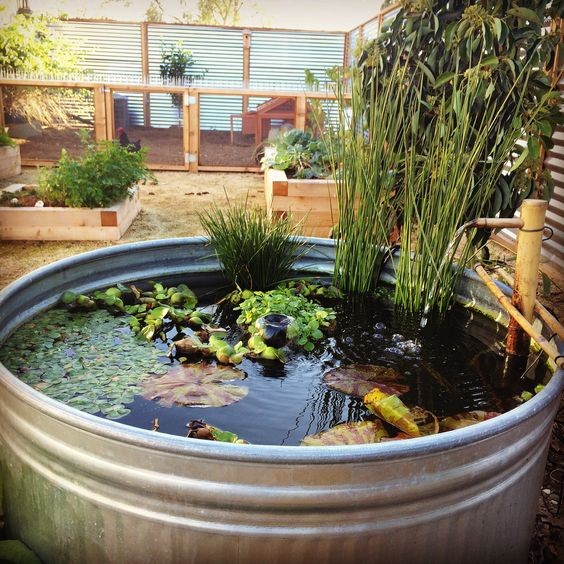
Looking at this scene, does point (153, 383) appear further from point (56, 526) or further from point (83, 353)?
point (56, 526)

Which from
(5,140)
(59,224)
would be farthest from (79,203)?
(5,140)

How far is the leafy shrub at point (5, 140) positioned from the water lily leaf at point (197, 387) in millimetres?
5438

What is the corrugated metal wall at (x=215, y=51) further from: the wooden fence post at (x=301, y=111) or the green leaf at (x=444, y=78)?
the green leaf at (x=444, y=78)

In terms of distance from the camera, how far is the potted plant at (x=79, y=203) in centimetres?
443

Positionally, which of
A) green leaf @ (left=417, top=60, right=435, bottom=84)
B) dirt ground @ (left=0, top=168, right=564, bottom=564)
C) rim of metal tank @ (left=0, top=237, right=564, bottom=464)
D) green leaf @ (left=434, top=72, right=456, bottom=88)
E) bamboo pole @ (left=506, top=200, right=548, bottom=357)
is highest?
green leaf @ (left=417, top=60, right=435, bottom=84)

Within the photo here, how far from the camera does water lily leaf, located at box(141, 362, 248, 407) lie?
159cm

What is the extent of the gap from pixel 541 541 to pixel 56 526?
4.19ft

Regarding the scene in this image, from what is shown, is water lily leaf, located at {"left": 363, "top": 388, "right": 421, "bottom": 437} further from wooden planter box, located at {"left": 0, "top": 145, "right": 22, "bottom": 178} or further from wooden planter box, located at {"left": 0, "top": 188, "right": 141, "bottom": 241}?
wooden planter box, located at {"left": 0, "top": 145, "right": 22, "bottom": 178}

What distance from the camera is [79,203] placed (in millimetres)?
4457

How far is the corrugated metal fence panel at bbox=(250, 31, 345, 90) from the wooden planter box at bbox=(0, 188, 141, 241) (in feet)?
16.3

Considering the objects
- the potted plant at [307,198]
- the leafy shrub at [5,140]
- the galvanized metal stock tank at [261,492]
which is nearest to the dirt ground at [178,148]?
the leafy shrub at [5,140]

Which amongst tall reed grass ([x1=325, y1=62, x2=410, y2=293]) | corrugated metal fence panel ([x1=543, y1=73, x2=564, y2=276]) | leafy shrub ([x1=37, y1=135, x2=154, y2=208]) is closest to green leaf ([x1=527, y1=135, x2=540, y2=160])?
tall reed grass ([x1=325, y1=62, x2=410, y2=293])

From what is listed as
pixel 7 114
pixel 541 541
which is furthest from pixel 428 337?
pixel 7 114

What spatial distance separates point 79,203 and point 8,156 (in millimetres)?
2571
